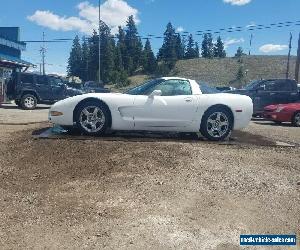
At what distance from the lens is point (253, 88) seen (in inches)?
652

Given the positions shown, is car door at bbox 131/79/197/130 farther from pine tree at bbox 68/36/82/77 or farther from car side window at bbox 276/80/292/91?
pine tree at bbox 68/36/82/77

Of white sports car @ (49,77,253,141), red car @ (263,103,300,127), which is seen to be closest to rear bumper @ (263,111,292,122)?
red car @ (263,103,300,127)

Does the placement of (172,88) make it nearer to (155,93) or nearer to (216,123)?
(155,93)

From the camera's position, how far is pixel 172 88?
25.6 feet

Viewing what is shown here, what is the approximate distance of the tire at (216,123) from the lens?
776cm

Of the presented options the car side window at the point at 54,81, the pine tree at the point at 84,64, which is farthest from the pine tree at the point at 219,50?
the car side window at the point at 54,81

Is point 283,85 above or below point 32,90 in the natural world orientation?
above

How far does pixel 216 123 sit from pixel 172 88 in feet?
3.69

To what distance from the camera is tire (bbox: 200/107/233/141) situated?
25.5ft

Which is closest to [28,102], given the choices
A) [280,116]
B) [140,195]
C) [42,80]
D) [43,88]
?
[43,88]

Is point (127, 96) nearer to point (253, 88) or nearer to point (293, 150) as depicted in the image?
point (293, 150)

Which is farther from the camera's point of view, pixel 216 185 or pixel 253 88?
pixel 253 88

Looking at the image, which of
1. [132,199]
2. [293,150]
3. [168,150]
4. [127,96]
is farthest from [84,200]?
[293,150]

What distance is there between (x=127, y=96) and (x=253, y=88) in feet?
33.8
